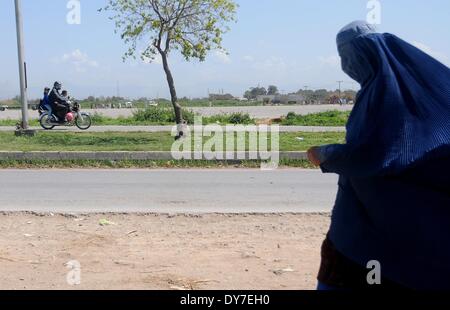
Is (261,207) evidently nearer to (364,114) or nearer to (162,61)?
(364,114)

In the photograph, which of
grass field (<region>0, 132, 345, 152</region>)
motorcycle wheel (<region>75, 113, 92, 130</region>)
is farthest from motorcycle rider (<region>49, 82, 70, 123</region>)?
grass field (<region>0, 132, 345, 152</region>)

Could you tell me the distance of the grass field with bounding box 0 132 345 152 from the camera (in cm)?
1434

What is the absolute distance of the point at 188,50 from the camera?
617 inches

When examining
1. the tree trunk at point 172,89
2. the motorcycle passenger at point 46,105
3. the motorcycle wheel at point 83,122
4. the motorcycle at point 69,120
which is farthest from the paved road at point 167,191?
the motorcycle wheel at point 83,122

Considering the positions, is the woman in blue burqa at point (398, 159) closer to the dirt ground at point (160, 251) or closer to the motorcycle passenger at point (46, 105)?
the dirt ground at point (160, 251)

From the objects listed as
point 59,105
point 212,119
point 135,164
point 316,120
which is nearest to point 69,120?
point 59,105

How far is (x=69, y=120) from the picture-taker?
2011 centimetres

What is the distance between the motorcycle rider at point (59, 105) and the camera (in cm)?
2005

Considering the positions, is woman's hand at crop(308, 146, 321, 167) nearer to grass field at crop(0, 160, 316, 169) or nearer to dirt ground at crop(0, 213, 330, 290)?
dirt ground at crop(0, 213, 330, 290)

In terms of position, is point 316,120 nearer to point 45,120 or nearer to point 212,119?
point 212,119

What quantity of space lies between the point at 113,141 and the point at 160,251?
11.0m

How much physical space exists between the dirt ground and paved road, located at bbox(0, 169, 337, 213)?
669mm

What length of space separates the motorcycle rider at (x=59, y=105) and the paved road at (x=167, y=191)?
8.07 m
